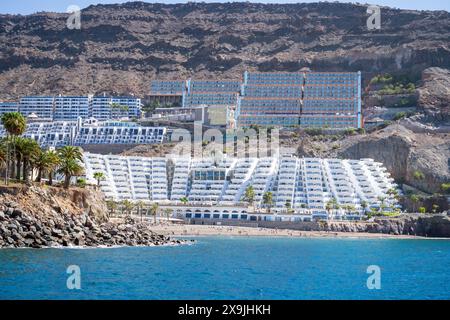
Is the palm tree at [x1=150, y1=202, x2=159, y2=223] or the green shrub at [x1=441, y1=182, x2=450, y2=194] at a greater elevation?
the green shrub at [x1=441, y1=182, x2=450, y2=194]

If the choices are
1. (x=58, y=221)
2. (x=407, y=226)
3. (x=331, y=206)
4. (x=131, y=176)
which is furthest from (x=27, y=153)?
(x=407, y=226)

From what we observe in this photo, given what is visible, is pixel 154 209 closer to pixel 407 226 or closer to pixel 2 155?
pixel 407 226

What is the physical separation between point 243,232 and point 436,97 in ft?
271

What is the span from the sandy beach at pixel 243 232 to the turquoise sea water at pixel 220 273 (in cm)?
2706

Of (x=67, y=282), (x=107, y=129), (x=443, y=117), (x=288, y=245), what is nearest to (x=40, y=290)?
(x=67, y=282)

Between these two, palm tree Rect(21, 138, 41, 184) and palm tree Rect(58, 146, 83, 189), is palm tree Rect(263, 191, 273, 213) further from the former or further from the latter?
palm tree Rect(21, 138, 41, 184)

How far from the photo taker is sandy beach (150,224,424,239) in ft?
399

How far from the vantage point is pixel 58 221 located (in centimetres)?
7925

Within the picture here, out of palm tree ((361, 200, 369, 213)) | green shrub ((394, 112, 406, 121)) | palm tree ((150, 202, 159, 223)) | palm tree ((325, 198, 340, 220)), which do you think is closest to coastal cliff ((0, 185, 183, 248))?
palm tree ((150, 202, 159, 223))

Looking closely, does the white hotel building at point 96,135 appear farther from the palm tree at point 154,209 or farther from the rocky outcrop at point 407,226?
the rocky outcrop at point 407,226

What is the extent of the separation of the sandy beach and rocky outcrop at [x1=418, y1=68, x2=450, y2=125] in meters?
59.4

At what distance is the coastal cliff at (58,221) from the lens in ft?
240

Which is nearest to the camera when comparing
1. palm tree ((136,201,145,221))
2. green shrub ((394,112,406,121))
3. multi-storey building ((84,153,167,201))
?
palm tree ((136,201,145,221))

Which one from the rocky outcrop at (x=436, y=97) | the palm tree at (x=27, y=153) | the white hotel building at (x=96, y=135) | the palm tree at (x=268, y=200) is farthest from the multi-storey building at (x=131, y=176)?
the rocky outcrop at (x=436, y=97)
